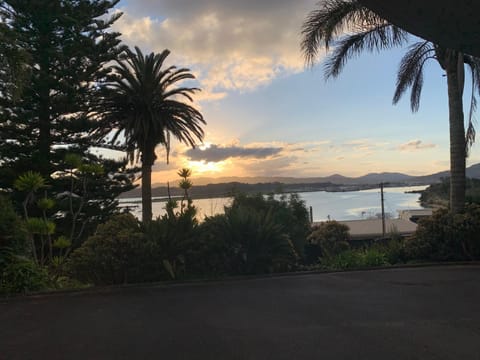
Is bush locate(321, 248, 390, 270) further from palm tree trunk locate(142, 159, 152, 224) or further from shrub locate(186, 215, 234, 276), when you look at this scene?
palm tree trunk locate(142, 159, 152, 224)

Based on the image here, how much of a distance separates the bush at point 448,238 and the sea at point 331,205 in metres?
4.13

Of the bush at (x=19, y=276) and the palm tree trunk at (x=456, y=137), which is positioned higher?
the palm tree trunk at (x=456, y=137)

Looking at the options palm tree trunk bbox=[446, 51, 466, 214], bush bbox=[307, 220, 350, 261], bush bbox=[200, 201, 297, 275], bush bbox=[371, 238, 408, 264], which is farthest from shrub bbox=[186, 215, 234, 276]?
palm tree trunk bbox=[446, 51, 466, 214]

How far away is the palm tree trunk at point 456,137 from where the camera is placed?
8352mm

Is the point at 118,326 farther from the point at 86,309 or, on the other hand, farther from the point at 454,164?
the point at 454,164

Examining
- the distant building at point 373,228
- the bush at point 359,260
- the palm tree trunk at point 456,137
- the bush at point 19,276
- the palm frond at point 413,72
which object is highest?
the palm frond at point 413,72

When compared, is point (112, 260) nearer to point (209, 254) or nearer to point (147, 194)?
point (209, 254)

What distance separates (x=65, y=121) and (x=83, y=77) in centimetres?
255

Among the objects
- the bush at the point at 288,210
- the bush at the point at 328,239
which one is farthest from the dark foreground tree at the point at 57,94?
the bush at the point at 328,239

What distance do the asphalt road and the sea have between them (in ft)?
7.87

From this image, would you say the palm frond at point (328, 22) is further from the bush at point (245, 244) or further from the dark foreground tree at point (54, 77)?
the dark foreground tree at point (54, 77)

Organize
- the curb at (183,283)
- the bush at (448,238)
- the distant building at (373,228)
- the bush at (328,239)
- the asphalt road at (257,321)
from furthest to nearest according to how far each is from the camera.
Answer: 1. the distant building at (373,228)
2. the bush at (328,239)
3. the bush at (448,238)
4. the curb at (183,283)
5. the asphalt road at (257,321)

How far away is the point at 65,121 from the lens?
1780 cm

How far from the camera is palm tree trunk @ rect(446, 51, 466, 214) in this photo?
27.4 ft
